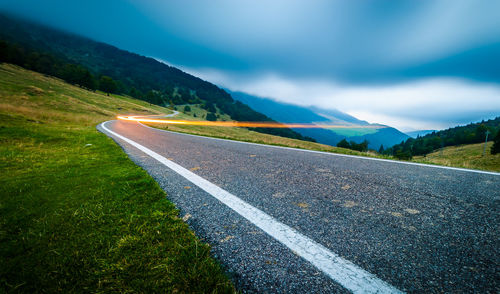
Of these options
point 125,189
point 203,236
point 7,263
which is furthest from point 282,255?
point 125,189

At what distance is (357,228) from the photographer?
1.76m

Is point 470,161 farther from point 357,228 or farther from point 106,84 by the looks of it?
point 106,84

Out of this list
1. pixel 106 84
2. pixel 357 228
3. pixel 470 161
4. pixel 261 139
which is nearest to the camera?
pixel 357 228

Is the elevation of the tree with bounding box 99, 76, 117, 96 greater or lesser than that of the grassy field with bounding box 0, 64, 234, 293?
greater

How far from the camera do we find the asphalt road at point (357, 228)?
120 cm

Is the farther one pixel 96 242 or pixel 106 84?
pixel 106 84

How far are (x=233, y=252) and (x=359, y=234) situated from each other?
3.73 feet

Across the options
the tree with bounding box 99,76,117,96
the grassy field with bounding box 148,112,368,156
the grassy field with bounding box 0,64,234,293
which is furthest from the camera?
the tree with bounding box 99,76,117,96

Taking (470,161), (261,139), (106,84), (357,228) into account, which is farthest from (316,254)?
(106,84)

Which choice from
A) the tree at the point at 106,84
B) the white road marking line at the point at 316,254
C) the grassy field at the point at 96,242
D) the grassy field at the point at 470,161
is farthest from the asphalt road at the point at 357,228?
the tree at the point at 106,84

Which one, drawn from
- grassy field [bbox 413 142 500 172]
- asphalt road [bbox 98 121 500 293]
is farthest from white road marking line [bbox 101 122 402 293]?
grassy field [bbox 413 142 500 172]

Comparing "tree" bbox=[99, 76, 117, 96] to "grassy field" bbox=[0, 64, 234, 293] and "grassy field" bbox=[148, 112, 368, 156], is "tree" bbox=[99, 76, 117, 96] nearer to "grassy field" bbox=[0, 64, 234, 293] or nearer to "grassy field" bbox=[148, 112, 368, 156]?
"grassy field" bbox=[148, 112, 368, 156]

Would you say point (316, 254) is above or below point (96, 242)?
above

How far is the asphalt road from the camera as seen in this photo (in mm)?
1200
